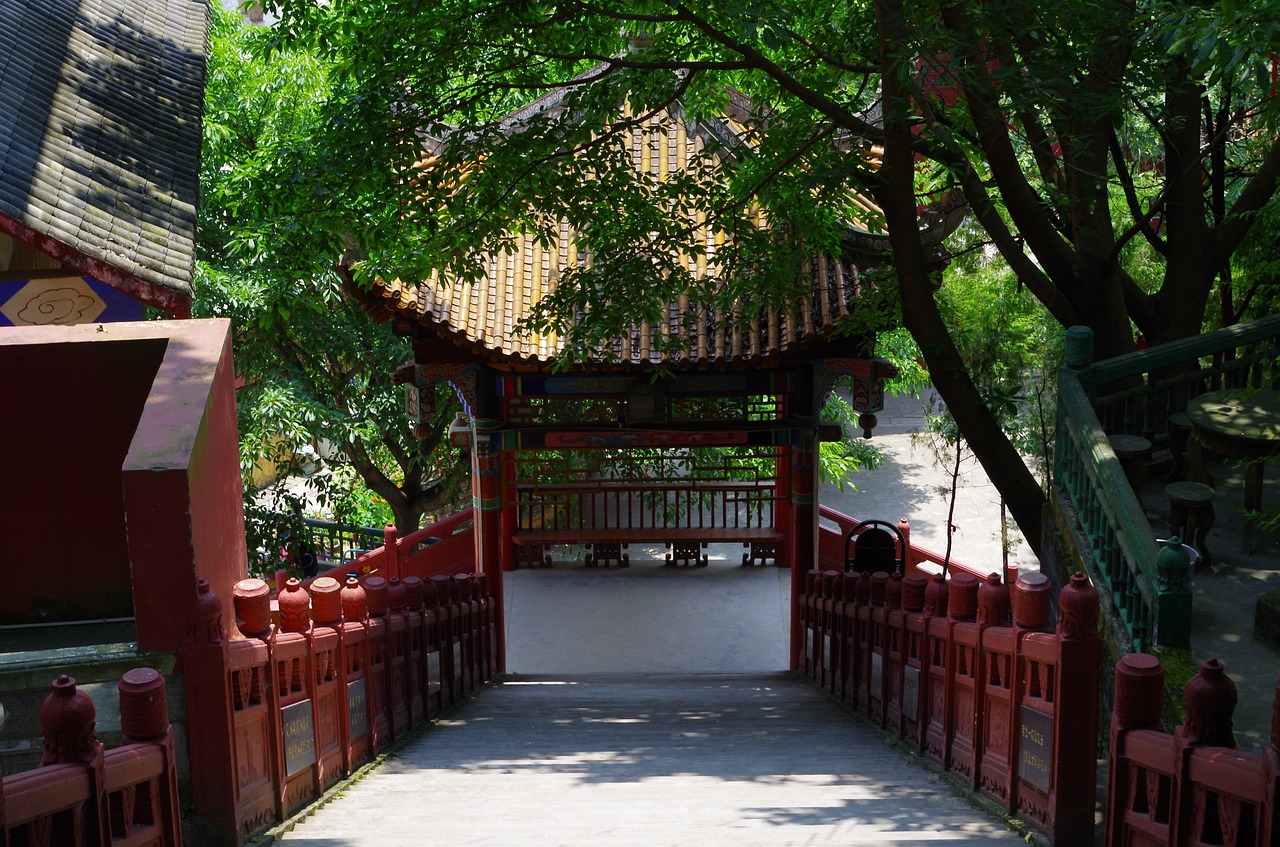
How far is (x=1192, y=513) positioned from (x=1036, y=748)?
1975 mm

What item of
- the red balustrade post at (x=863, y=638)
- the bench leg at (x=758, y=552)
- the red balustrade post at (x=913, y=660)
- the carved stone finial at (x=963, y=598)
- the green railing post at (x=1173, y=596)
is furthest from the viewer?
the bench leg at (x=758, y=552)

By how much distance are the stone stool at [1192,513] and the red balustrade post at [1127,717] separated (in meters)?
2.19

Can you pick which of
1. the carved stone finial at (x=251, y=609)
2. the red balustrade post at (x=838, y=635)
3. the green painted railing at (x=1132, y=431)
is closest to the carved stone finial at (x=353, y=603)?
the carved stone finial at (x=251, y=609)

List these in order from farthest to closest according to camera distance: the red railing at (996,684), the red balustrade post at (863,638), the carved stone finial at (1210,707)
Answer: the red balustrade post at (863,638), the red railing at (996,684), the carved stone finial at (1210,707)

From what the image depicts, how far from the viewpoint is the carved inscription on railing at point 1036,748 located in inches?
197

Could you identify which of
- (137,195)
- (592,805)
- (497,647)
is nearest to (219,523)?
(592,805)

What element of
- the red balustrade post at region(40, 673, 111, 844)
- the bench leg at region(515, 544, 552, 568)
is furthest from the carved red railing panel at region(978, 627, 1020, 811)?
the bench leg at region(515, 544, 552, 568)

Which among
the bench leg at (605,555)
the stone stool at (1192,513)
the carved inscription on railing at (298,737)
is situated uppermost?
the stone stool at (1192,513)

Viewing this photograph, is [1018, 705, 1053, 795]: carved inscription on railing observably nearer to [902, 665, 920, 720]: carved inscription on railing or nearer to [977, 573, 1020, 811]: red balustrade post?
[977, 573, 1020, 811]: red balustrade post

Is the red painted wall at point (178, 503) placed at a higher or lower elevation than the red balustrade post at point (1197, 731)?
higher

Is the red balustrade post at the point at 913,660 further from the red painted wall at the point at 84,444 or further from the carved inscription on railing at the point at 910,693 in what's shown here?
the red painted wall at the point at 84,444

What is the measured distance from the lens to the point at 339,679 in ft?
20.0

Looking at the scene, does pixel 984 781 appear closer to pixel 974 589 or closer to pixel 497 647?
pixel 974 589

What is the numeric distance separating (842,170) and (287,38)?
3.55 meters
